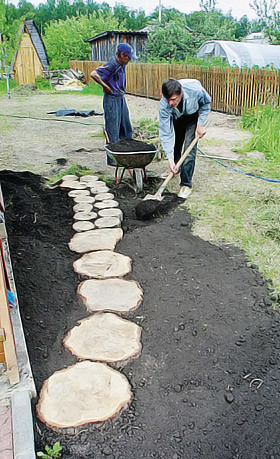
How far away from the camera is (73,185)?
4.79 metres

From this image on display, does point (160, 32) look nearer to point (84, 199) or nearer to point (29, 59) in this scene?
point (29, 59)

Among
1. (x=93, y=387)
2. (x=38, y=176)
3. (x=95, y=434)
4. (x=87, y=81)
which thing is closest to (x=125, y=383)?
(x=93, y=387)

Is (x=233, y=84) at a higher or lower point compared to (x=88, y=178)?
higher

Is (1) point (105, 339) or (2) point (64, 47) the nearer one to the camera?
(1) point (105, 339)

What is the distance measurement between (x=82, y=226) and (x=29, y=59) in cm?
2449

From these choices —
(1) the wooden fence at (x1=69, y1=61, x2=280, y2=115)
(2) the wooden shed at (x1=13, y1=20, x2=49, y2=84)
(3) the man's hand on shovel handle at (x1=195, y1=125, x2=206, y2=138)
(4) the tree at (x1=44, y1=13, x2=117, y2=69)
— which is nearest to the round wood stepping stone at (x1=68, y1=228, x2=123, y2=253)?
(3) the man's hand on shovel handle at (x1=195, y1=125, x2=206, y2=138)

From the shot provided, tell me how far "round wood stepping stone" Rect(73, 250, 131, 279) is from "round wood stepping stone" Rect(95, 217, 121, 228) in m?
0.49

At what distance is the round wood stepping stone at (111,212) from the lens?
154 inches

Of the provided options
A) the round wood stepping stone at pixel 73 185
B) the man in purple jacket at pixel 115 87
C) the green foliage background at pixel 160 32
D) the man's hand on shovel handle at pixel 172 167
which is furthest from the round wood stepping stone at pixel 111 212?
the green foliage background at pixel 160 32

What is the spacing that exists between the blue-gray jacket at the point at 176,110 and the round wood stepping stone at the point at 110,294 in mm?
1656

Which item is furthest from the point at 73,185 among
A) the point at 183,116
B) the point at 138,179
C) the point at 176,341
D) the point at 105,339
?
the point at 176,341

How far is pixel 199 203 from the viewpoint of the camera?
4305 millimetres

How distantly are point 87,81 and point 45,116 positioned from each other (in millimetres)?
12546

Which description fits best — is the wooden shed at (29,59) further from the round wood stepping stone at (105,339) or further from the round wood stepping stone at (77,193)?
the round wood stepping stone at (105,339)
